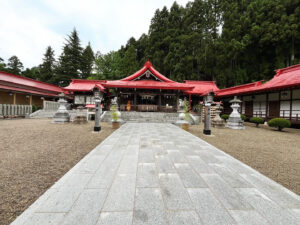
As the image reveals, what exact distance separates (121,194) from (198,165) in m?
1.90

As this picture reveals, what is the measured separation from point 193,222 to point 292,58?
24.1 meters

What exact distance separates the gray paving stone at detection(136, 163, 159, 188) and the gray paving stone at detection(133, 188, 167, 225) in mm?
140

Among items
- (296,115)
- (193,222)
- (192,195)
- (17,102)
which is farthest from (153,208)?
(17,102)

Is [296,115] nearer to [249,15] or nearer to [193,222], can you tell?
[193,222]

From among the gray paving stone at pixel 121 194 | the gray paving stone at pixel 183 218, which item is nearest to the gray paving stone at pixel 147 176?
the gray paving stone at pixel 121 194

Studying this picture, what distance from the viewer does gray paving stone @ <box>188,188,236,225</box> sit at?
1.45 meters

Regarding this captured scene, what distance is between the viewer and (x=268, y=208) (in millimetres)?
1679

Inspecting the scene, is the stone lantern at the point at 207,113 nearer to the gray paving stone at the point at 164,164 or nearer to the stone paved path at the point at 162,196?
the stone paved path at the point at 162,196

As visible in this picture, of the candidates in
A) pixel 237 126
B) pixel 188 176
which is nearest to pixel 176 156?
pixel 188 176

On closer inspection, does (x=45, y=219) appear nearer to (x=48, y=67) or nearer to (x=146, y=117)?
(x=146, y=117)

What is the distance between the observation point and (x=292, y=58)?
1576 cm

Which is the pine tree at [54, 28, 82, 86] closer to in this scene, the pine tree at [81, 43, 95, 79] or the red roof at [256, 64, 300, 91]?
the pine tree at [81, 43, 95, 79]

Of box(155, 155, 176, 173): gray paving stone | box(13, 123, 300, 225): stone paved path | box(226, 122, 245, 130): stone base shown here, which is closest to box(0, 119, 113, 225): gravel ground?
box(13, 123, 300, 225): stone paved path

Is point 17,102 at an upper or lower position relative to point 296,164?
upper
